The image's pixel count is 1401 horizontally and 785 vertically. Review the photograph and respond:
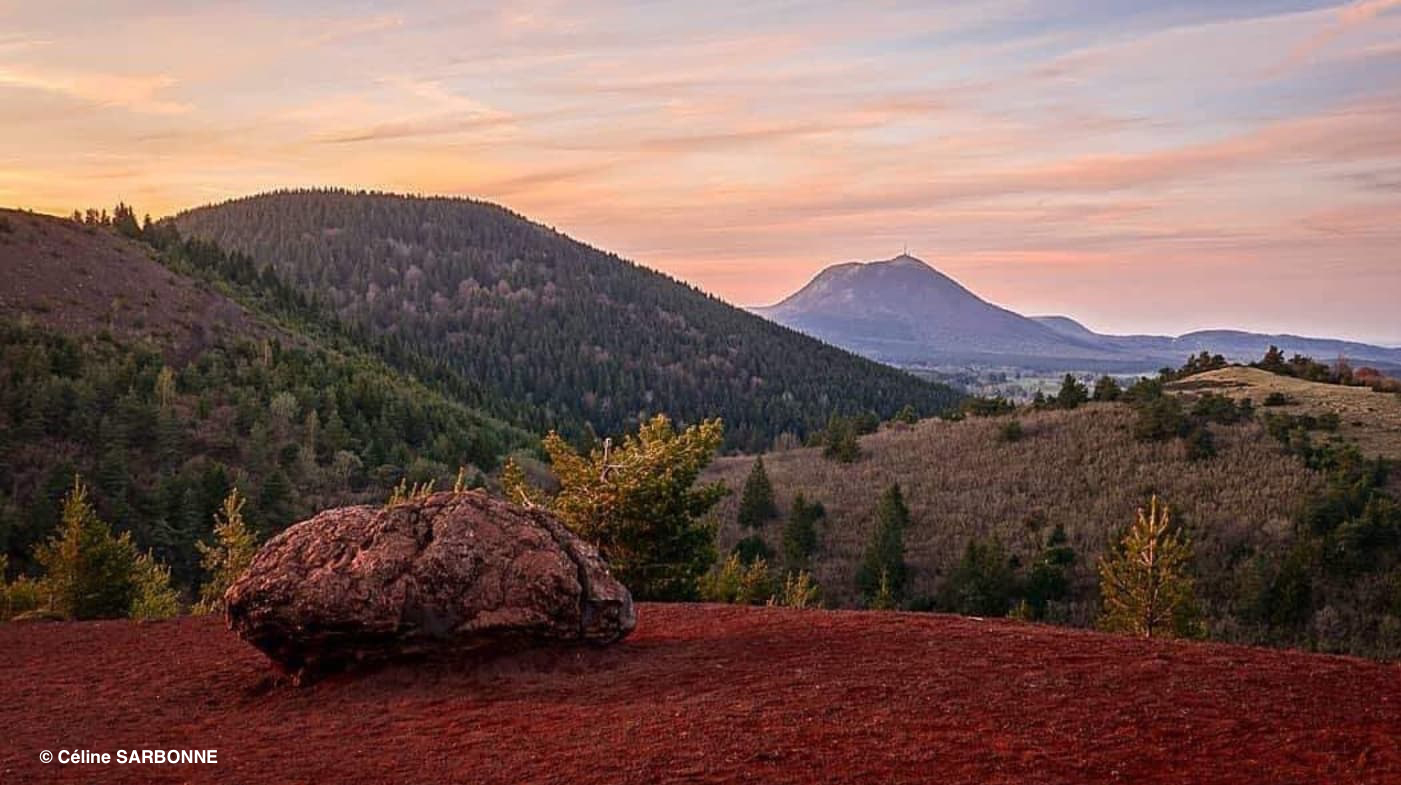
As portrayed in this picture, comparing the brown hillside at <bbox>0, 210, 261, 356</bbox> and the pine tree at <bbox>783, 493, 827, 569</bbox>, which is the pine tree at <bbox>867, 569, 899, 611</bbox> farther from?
the brown hillside at <bbox>0, 210, 261, 356</bbox>

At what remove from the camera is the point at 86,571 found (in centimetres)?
1847

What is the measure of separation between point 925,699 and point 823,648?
235cm

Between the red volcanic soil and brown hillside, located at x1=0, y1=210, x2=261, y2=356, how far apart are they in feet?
162

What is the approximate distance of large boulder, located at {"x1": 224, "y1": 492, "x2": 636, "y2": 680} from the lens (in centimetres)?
1076

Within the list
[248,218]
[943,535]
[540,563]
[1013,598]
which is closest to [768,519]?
[943,535]

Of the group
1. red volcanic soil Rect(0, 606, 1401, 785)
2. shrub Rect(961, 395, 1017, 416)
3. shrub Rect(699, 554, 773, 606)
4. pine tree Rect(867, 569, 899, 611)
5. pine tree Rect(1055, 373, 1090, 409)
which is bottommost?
pine tree Rect(867, 569, 899, 611)

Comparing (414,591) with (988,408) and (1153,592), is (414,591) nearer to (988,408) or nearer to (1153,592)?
(1153,592)

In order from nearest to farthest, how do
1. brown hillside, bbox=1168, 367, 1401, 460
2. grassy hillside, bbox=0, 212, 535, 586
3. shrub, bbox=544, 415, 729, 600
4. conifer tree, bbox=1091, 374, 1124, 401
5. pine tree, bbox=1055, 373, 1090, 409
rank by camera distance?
shrub, bbox=544, 415, 729, 600 < grassy hillside, bbox=0, 212, 535, 586 < brown hillside, bbox=1168, 367, 1401, 460 < conifer tree, bbox=1091, 374, 1124, 401 < pine tree, bbox=1055, 373, 1090, 409

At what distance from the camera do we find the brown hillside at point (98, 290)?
179ft

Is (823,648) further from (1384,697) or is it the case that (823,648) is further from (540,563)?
(1384,697)

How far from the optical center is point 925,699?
885 centimetres

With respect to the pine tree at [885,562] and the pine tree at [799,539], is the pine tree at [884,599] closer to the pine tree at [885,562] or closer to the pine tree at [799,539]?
the pine tree at [885,562]

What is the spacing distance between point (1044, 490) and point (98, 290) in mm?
54783

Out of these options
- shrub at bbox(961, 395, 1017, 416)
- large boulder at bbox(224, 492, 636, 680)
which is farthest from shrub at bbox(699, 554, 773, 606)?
shrub at bbox(961, 395, 1017, 416)
